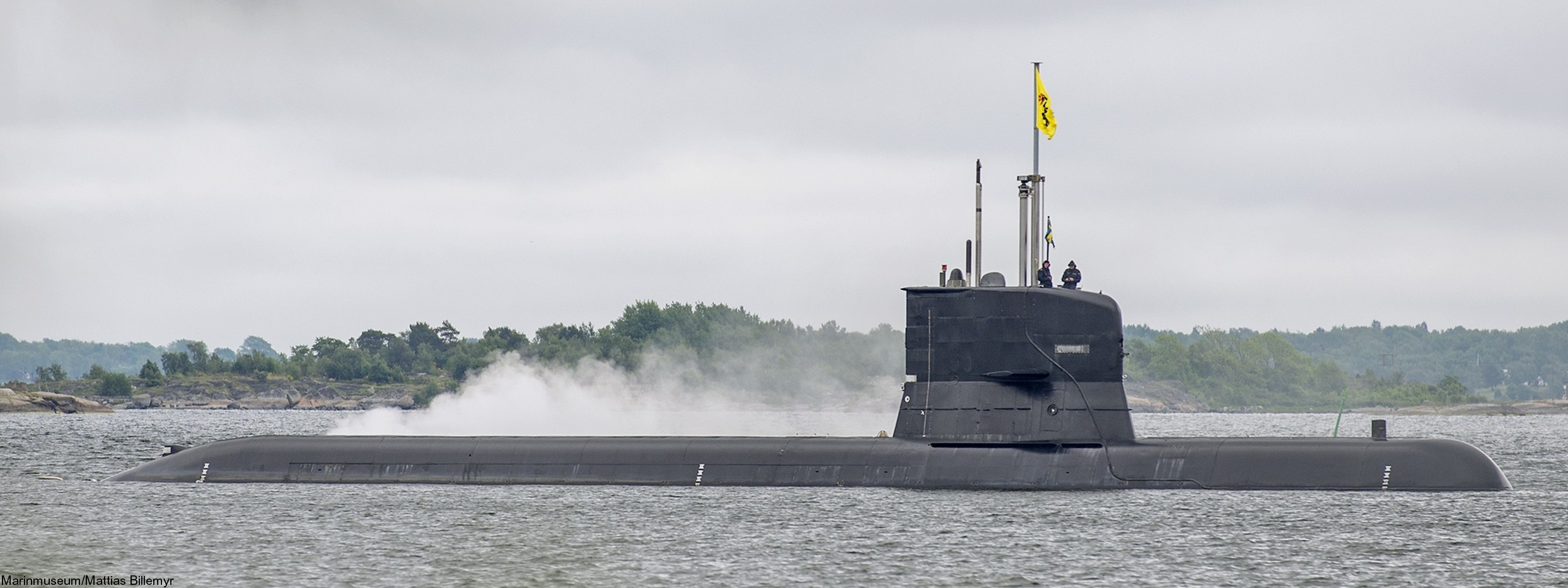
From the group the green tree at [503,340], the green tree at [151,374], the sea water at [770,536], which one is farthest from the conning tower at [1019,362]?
the green tree at [151,374]

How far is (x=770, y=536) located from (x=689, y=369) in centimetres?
6476

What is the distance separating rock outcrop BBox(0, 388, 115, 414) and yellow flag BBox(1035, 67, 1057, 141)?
117m

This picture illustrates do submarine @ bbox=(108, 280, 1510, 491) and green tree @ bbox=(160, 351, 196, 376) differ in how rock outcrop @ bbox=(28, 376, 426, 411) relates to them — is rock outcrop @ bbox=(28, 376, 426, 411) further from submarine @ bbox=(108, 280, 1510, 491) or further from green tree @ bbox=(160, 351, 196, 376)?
submarine @ bbox=(108, 280, 1510, 491)

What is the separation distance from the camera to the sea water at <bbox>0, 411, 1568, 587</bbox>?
23.5 m

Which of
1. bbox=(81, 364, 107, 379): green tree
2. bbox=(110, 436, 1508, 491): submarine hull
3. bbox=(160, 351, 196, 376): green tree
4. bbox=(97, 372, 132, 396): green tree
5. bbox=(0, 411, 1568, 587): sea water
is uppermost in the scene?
bbox=(160, 351, 196, 376): green tree

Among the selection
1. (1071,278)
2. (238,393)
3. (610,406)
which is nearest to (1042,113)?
(1071,278)

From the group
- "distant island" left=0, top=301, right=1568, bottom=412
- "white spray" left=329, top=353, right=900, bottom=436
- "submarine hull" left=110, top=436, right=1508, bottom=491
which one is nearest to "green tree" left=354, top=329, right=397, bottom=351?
"distant island" left=0, top=301, right=1568, bottom=412

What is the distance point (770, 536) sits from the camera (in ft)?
90.5

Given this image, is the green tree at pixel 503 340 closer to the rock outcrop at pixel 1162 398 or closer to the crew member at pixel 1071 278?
the crew member at pixel 1071 278

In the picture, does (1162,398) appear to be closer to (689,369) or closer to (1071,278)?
(689,369)

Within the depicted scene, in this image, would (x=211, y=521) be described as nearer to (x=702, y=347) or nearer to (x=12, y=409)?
(x=702, y=347)

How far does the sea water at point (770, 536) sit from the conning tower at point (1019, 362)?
4.71 feet

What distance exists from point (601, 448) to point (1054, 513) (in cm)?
1069

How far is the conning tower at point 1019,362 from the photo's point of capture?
3088 centimetres
